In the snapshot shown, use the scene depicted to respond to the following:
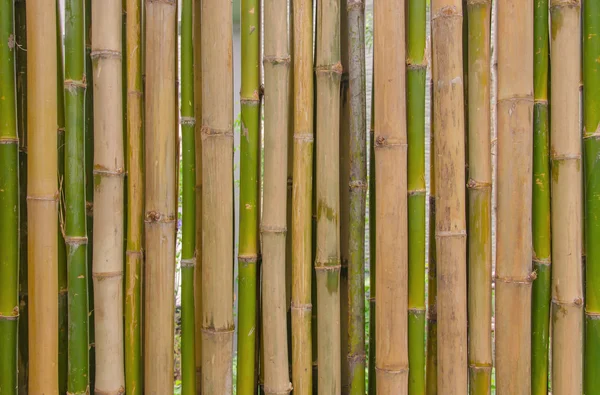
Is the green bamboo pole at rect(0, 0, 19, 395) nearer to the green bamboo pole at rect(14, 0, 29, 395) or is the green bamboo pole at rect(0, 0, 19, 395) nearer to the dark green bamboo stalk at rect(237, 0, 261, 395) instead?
the green bamboo pole at rect(14, 0, 29, 395)

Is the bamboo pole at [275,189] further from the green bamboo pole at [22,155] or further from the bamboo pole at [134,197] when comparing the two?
the green bamboo pole at [22,155]

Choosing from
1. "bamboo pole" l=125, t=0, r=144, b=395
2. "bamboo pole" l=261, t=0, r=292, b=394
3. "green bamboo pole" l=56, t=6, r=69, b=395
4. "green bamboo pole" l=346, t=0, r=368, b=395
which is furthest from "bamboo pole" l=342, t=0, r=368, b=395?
"green bamboo pole" l=56, t=6, r=69, b=395

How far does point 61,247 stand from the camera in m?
0.91

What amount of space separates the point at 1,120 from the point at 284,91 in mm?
466

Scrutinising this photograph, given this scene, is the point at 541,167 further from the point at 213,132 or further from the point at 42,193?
the point at 42,193

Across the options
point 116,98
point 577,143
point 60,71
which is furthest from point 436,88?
point 60,71

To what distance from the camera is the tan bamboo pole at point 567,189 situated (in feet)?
2.81

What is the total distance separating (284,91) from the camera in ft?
2.91

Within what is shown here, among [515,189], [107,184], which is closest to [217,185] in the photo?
[107,184]

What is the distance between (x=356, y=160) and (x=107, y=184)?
42cm

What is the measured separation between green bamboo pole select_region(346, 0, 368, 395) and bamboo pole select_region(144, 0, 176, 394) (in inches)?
12.0

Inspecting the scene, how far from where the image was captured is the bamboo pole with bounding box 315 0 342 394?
89cm

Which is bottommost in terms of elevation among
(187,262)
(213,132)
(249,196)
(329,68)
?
(187,262)

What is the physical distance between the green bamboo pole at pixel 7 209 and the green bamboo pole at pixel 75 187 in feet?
0.29
